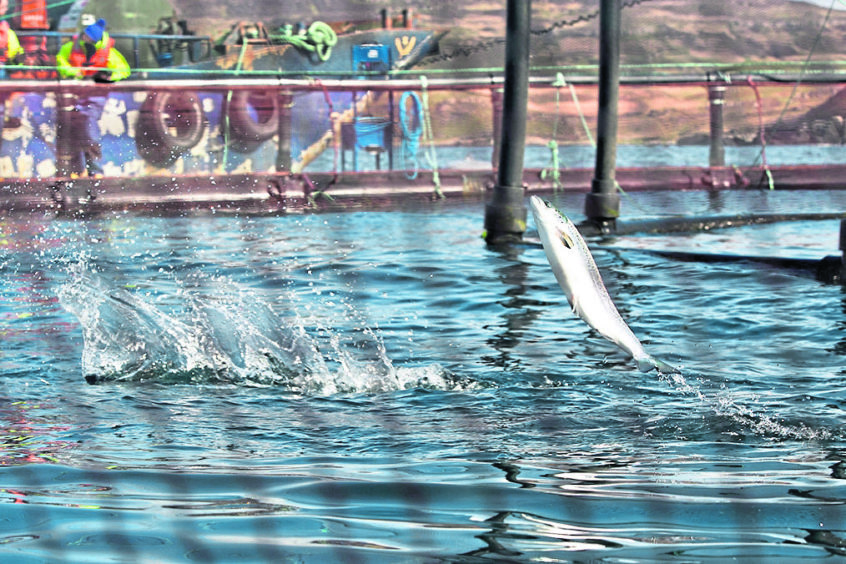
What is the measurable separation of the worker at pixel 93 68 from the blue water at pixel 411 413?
494 centimetres

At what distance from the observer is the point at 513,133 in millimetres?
10836

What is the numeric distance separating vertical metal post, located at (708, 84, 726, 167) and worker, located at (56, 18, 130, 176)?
8.46 m

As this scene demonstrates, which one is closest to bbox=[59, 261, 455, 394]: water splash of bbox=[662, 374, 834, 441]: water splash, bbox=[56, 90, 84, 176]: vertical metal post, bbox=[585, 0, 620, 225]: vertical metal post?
bbox=[662, 374, 834, 441]: water splash

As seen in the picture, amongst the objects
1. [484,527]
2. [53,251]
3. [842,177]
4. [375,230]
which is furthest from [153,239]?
[842,177]

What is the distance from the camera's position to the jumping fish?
4195 mm

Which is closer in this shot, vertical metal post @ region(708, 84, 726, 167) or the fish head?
the fish head

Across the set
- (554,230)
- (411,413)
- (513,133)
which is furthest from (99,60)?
(554,230)

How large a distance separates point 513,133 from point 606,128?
152 cm

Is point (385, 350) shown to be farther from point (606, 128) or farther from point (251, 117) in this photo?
point (251, 117)

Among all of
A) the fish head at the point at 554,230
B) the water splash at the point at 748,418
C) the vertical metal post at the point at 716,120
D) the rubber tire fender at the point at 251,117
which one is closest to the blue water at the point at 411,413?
the water splash at the point at 748,418

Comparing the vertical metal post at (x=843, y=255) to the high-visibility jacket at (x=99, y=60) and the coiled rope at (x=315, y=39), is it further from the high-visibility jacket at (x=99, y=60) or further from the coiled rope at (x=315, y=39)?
the coiled rope at (x=315, y=39)

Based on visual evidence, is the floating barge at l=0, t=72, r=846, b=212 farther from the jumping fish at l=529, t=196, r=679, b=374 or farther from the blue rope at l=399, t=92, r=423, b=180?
the jumping fish at l=529, t=196, r=679, b=374

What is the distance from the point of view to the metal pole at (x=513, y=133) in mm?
10680

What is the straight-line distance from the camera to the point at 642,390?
5699 millimetres
